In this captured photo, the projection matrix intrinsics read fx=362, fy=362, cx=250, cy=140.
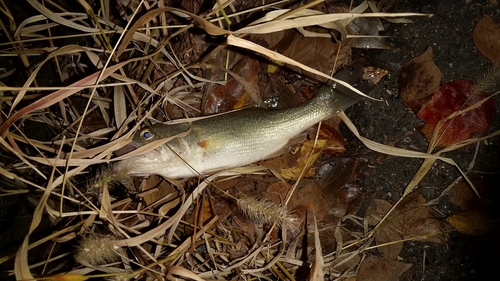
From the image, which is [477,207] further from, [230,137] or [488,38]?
[230,137]

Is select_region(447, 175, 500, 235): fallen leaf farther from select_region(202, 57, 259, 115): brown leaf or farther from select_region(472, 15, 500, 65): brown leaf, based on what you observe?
select_region(202, 57, 259, 115): brown leaf

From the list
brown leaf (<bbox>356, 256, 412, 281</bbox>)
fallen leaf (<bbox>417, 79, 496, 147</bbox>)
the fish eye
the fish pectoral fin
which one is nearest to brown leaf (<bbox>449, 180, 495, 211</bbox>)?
fallen leaf (<bbox>417, 79, 496, 147</bbox>)

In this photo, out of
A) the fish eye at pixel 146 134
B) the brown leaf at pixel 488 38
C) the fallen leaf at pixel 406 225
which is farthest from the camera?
the fallen leaf at pixel 406 225

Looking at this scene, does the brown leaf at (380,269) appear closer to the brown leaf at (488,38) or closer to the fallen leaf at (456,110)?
the fallen leaf at (456,110)

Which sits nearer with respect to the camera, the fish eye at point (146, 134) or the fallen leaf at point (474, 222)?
the fish eye at point (146, 134)

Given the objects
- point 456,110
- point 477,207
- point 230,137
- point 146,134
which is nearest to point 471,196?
point 477,207

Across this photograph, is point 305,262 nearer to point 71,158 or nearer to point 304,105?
point 304,105

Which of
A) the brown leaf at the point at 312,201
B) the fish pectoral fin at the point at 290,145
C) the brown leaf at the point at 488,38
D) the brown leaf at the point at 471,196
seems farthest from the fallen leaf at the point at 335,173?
the brown leaf at the point at 488,38
